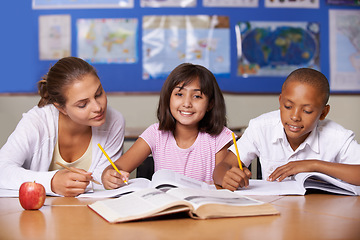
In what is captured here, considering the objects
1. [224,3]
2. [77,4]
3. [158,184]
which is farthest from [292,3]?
[158,184]

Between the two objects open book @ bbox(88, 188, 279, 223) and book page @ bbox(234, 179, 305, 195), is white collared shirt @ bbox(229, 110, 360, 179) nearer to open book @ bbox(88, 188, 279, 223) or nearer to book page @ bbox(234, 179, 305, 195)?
book page @ bbox(234, 179, 305, 195)

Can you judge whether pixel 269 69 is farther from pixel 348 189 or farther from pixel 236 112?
pixel 348 189

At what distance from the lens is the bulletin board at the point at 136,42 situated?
Result: 12.6 feet

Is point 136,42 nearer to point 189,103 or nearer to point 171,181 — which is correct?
point 189,103

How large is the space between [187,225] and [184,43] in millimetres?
3237

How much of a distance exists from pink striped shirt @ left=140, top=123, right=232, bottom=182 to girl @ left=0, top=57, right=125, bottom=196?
0.17 meters

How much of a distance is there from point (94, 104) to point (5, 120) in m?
2.39

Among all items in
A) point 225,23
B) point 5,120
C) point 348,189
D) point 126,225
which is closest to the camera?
point 126,225

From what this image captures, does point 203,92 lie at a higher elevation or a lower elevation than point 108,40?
lower

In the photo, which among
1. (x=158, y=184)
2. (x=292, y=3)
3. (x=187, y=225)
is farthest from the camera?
(x=292, y=3)

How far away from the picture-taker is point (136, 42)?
12.9 ft

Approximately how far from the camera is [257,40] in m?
3.99

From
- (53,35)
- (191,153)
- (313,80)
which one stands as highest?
(53,35)

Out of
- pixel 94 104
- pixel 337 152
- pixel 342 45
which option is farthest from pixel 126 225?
pixel 342 45
